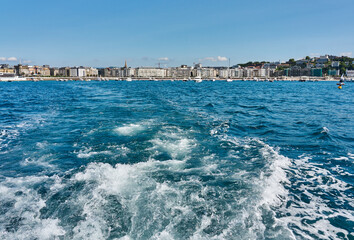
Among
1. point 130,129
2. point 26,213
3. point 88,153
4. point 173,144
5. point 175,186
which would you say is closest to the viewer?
point 26,213

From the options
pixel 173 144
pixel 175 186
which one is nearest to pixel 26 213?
pixel 175 186

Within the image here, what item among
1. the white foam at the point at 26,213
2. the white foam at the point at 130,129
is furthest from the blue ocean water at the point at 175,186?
→ the white foam at the point at 130,129

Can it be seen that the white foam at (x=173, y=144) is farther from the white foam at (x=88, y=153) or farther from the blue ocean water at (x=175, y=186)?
the white foam at (x=88, y=153)

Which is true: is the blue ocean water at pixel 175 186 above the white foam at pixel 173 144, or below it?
below

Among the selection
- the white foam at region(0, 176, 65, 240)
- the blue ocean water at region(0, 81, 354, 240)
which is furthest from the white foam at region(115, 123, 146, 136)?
the white foam at region(0, 176, 65, 240)

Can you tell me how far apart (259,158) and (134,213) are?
5645 millimetres

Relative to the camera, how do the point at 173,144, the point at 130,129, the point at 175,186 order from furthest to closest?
the point at 130,129 < the point at 173,144 < the point at 175,186

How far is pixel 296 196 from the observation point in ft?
20.4

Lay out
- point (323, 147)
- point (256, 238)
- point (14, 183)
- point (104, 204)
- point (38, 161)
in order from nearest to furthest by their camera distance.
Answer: point (256, 238)
point (104, 204)
point (14, 183)
point (38, 161)
point (323, 147)

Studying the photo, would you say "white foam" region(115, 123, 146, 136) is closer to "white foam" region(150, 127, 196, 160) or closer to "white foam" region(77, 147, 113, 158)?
"white foam" region(150, 127, 196, 160)

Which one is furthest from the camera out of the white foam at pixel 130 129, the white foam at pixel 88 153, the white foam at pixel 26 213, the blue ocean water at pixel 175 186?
the white foam at pixel 130 129

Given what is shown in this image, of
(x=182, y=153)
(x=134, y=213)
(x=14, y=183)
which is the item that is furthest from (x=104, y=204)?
(x=182, y=153)

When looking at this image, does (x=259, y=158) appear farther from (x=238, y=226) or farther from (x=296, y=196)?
(x=238, y=226)

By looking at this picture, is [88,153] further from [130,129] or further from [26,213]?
[130,129]
